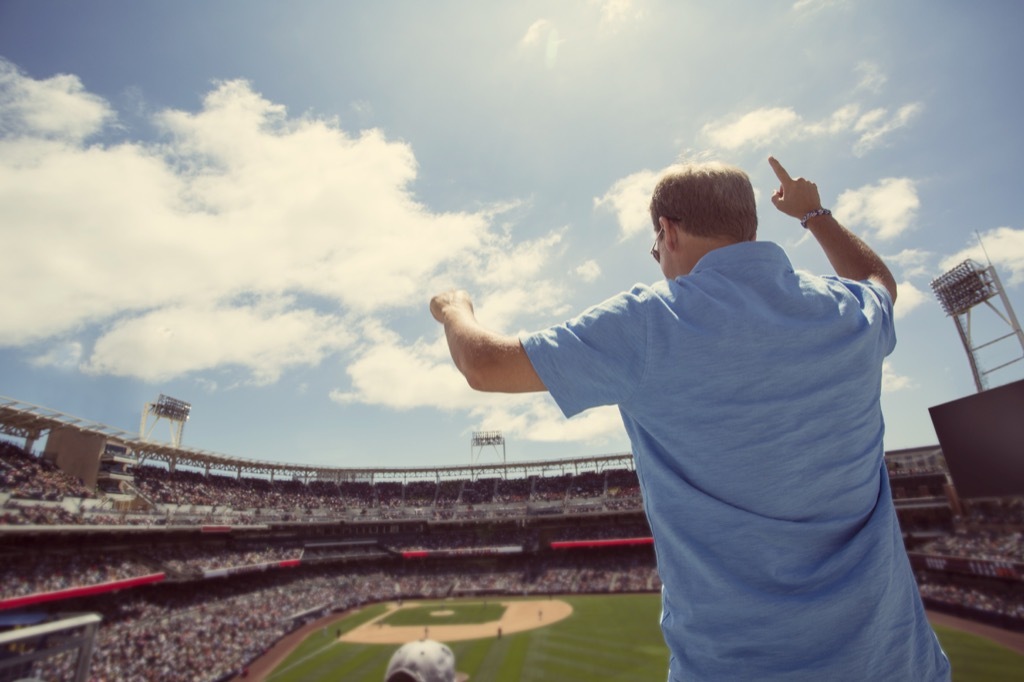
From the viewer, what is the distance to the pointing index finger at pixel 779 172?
2244 millimetres

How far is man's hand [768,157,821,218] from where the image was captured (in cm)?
219

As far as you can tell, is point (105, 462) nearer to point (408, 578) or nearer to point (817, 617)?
point (408, 578)

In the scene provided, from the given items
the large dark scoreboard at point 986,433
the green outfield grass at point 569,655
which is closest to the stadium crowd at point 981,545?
the green outfield grass at point 569,655

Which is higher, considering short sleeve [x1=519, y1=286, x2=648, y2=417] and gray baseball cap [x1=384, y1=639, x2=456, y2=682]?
short sleeve [x1=519, y1=286, x2=648, y2=417]

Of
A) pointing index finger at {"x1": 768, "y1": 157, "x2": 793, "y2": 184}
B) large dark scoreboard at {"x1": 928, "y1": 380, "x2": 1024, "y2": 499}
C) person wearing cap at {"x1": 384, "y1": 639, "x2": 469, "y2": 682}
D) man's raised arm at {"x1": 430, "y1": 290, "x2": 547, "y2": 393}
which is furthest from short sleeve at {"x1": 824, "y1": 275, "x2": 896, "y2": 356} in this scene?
person wearing cap at {"x1": 384, "y1": 639, "x2": 469, "y2": 682}

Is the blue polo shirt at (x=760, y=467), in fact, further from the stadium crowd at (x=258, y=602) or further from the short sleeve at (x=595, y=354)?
the stadium crowd at (x=258, y=602)

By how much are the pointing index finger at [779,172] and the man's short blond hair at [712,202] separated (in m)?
0.81

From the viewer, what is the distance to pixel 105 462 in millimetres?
37031

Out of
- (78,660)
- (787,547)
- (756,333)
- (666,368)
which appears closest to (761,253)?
(756,333)

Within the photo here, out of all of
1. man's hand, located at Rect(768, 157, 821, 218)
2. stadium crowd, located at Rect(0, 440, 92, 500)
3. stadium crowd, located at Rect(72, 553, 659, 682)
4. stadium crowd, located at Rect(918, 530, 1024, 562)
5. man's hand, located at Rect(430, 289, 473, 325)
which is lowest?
stadium crowd, located at Rect(72, 553, 659, 682)

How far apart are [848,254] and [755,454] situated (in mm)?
1213

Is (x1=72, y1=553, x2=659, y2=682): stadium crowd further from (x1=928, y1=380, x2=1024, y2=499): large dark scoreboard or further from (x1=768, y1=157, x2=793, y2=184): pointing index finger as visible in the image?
(x1=768, y1=157, x2=793, y2=184): pointing index finger

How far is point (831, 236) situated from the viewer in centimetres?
203

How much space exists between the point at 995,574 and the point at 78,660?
126ft
